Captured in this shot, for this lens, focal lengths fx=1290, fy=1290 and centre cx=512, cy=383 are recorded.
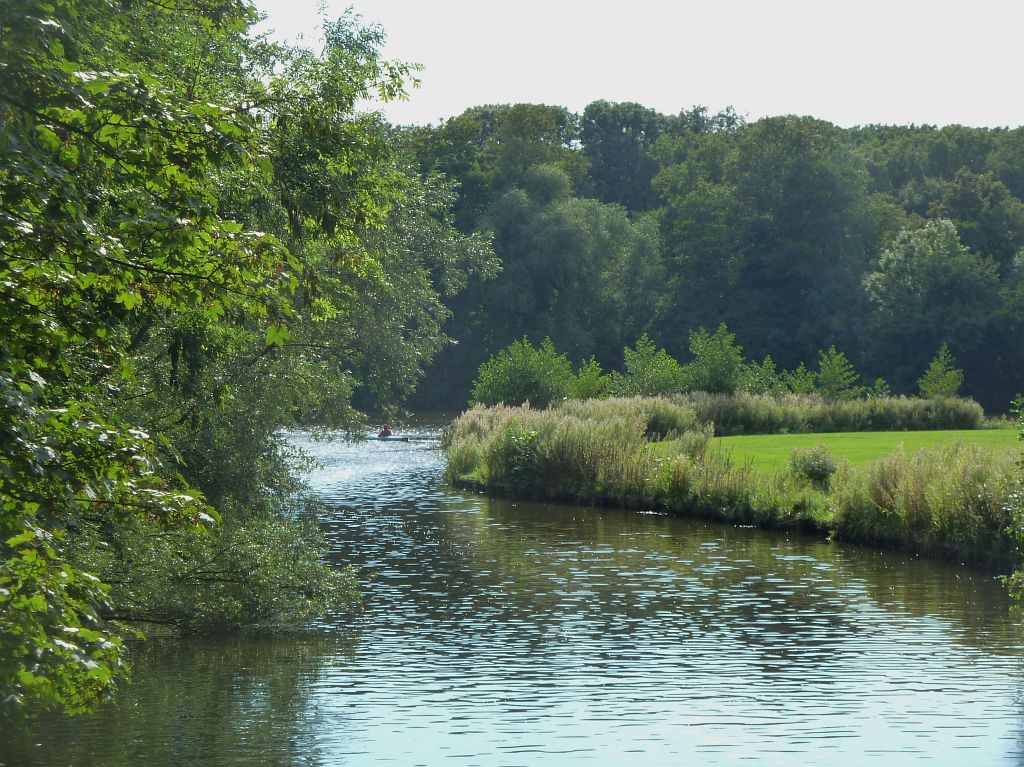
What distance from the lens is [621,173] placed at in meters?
A: 99.6

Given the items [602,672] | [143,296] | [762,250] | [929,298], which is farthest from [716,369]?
[143,296]

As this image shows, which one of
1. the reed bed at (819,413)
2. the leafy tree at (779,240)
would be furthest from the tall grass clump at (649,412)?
the leafy tree at (779,240)

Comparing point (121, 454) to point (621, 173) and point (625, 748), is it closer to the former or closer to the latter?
point (625, 748)

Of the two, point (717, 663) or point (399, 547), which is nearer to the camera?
point (717, 663)

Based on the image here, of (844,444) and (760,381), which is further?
(760,381)

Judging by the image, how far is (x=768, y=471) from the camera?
3116 cm

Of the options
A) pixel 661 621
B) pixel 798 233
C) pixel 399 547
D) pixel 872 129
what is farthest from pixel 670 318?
pixel 661 621

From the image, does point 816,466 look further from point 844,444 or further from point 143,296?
point 143,296

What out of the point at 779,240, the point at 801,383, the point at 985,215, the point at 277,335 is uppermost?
the point at 985,215

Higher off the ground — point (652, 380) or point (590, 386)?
point (652, 380)

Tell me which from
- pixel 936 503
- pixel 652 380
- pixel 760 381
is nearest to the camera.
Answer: pixel 936 503

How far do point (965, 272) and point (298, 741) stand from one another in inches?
2507

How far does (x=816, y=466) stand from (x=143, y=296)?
21.9 metres

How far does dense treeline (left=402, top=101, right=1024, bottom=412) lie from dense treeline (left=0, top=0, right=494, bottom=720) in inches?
2242
